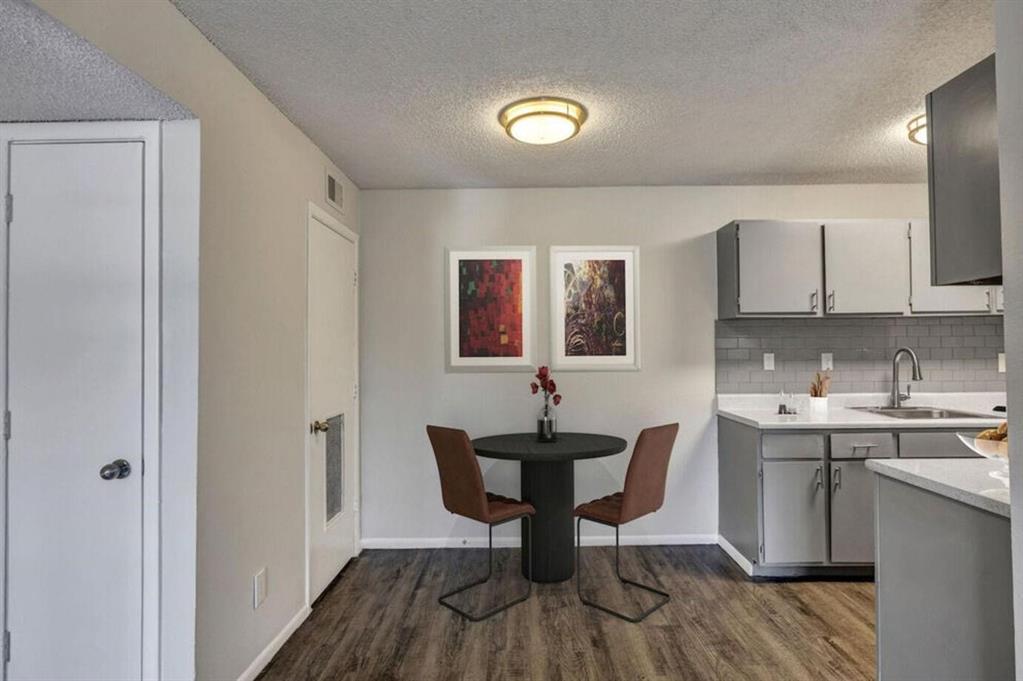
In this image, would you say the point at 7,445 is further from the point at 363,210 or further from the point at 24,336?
the point at 363,210

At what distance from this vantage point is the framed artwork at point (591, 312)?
11.6 ft

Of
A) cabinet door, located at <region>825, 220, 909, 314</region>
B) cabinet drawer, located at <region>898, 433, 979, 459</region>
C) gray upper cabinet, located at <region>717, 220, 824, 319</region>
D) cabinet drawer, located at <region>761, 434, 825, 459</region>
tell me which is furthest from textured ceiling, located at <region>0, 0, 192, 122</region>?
cabinet drawer, located at <region>898, 433, 979, 459</region>

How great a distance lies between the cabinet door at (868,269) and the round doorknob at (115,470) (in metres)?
3.67

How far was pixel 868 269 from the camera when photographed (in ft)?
10.6

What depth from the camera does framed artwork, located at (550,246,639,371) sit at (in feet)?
11.6

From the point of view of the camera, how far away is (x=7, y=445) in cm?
176

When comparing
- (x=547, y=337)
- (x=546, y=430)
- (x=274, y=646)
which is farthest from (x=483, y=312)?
(x=274, y=646)

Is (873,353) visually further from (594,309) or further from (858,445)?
(594,309)

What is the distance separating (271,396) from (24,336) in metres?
0.84

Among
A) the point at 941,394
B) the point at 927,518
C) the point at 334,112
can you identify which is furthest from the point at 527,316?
the point at 941,394

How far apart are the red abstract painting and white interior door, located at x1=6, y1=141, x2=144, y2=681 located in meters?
2.02

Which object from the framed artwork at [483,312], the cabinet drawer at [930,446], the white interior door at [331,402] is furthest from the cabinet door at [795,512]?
the white interior door at [331,402]

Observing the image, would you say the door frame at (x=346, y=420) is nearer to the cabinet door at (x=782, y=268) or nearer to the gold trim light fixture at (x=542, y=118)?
the gold trim light fixture at (x=542, y=118)

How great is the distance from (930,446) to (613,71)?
2735 millimetres
